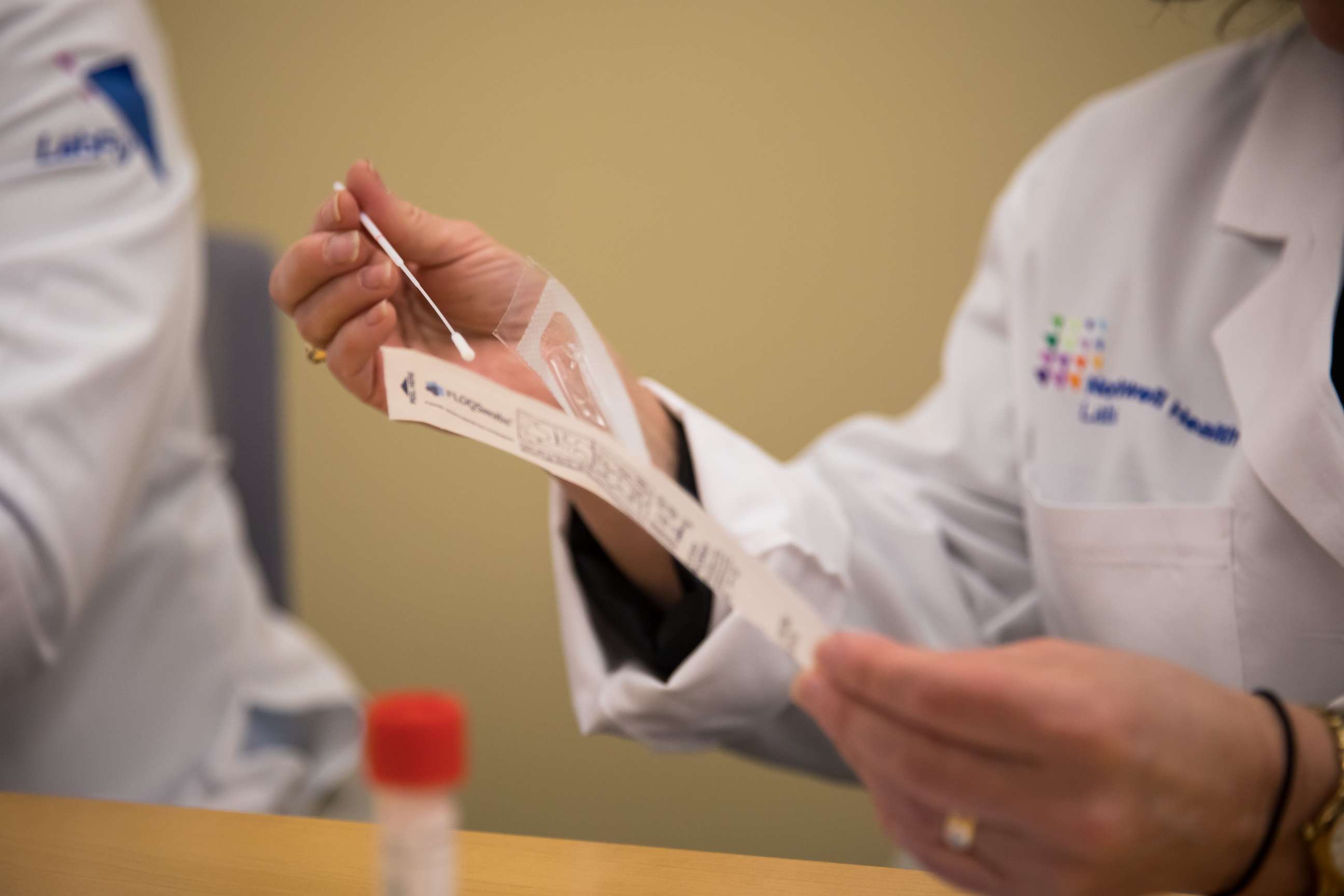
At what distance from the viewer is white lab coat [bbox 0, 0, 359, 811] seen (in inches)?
28.0

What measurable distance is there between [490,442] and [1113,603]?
17.0 inches

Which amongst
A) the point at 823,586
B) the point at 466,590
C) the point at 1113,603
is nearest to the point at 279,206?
the point at 466,590

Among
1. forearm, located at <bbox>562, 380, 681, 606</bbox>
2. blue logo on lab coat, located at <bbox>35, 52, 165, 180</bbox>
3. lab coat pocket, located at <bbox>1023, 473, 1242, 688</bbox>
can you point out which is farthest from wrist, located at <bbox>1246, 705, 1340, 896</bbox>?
blue logo on lab coat, located at <bbox>35, 52, 165, 180</bbox>

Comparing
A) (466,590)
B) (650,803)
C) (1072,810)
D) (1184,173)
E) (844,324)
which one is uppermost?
(1184,173)

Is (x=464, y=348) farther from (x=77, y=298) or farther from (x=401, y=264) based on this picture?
(x=77, y=298)

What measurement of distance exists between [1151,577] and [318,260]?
20.2 inches

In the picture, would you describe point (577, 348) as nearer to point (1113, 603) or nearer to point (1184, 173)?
point (1113, 603)

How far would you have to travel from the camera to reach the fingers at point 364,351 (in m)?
0.48

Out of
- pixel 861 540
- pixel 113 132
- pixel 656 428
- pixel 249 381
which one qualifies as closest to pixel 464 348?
pixel 656 428

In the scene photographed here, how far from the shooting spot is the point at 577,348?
469 millimetres

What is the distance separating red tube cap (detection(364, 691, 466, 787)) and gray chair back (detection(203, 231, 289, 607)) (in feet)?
3.05

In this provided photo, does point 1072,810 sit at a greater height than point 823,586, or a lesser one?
greater

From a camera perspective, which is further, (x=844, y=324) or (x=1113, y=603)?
(x=844, y=324)

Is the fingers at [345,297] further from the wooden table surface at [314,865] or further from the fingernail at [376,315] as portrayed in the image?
the wooden table surface at [314,865]
